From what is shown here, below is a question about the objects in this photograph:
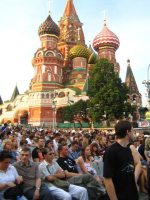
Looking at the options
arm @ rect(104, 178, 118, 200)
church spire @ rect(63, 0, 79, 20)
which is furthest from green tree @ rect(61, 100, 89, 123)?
arm @ rect(104, 178, 118, 200)

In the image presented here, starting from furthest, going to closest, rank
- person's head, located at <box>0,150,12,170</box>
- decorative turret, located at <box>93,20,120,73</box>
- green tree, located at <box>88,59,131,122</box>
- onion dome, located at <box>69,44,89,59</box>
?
decorative turret, located at <box>93,20,120,73</box> < onion dome, located at <box>69,44,89,59</box> < green tree, located at <box>88,59,131,122</box> < person's head, located at <box>0,150,12,170</box>

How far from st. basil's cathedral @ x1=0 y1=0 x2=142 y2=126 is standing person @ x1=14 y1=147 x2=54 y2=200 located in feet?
132

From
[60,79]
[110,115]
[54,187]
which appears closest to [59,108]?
[60,79]

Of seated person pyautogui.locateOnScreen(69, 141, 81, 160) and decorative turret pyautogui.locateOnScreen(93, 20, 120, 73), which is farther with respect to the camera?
decorative turret pyautogui.locateOnScreen(93, 20, 120, 73)

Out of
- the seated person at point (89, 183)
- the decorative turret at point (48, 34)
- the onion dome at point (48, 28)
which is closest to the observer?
the seated person at point (89, 183)

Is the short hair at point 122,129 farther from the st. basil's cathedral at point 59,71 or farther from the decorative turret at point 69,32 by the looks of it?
the decorative turret at point 69,32

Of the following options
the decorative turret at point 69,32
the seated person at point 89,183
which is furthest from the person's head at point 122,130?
the decorative turret at point 69,32

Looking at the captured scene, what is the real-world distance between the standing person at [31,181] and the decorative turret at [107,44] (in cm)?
5634

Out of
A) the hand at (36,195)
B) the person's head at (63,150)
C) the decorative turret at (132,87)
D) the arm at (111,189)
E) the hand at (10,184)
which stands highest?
the decorative turret at (132,87)

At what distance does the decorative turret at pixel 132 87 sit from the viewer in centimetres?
5944

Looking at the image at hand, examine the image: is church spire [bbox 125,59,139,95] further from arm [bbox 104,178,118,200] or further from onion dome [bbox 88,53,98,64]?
arm [bbox 104,178,118,200]

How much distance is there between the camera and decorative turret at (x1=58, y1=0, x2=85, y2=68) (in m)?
61.6

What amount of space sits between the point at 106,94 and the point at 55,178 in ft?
85.0

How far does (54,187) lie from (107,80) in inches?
1106
